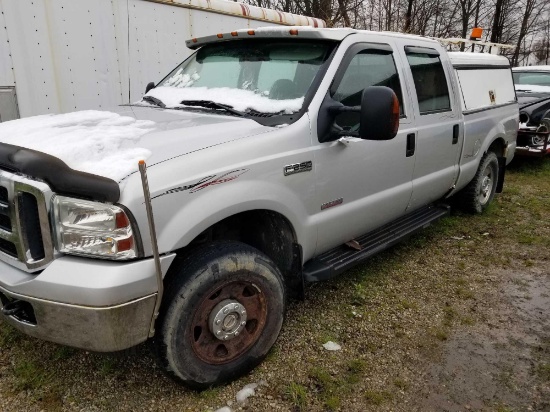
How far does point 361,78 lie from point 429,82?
1.06 m

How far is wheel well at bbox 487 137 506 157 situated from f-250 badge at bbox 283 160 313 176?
11.8ft

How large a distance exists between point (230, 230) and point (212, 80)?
4.06 feet

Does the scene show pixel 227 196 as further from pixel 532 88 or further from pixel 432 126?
pixel 532 88

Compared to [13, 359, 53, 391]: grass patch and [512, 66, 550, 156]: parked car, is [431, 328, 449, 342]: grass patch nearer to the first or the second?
[13, 359, 53, 391]: grass patch

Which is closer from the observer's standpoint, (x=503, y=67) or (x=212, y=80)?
(x=212, y=80)

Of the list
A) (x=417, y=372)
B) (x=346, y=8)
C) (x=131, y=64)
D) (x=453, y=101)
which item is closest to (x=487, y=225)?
(x=453, y=101)

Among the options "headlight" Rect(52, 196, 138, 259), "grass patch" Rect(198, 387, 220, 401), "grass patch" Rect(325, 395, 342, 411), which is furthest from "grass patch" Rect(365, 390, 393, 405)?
"headlight" Rect(52, 196, 138, 259)

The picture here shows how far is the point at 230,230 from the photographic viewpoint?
2863mm

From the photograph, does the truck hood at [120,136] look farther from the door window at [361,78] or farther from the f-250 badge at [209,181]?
the door window at [361,78]

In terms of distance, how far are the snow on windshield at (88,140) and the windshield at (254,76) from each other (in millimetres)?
650

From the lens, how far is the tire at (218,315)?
2.28 meters

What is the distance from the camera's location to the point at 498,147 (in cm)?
566

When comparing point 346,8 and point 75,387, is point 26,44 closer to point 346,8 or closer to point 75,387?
point 75,387

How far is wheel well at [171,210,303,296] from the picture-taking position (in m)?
2.80
